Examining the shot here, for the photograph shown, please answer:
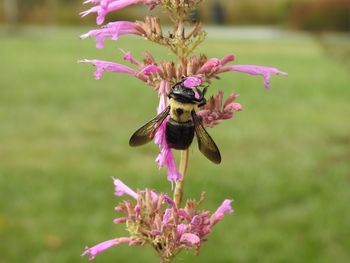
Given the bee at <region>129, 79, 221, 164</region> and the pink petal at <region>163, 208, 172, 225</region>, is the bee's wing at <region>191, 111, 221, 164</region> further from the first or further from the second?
the pink petal at <region>163, 208, 172, 225</region>

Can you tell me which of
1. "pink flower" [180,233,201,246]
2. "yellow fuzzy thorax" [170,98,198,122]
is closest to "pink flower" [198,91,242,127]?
"yellow fuzzy thorax" [170,98,198,122]

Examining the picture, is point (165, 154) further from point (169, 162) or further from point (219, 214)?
point (219, 214)

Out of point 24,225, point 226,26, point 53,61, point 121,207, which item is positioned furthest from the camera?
point 226,26

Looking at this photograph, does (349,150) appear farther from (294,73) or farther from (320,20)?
(320,20)

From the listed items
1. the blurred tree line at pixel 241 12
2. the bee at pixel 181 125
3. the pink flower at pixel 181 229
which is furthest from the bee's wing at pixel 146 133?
the blurred tree line at pixel 241 12

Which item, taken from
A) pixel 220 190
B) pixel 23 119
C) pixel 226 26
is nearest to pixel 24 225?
pixel 220 190
